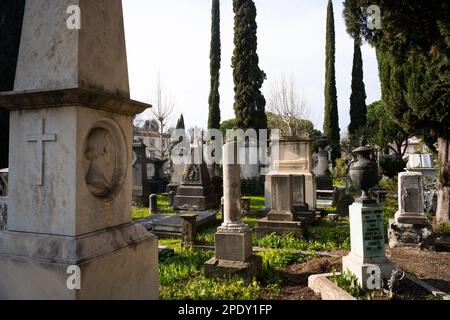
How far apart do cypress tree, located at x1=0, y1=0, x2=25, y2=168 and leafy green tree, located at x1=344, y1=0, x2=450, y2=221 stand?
45.0ft

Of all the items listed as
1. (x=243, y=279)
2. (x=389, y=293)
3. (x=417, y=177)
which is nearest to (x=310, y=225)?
(x=417, y=177)

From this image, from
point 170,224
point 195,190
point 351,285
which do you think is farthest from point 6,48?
point 351,285

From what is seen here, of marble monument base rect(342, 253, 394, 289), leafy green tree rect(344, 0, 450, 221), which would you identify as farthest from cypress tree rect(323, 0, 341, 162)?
marble monument base rect(342, 253, 394, 289)

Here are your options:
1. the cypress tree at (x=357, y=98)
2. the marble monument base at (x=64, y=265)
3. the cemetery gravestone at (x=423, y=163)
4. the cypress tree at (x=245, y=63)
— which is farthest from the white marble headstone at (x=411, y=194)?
the cypress tree at (x=357, y=98)

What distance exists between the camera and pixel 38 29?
251 cm

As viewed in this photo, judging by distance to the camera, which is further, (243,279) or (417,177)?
(417,177)

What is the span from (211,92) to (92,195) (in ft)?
96.9

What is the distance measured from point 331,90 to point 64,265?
3010cm

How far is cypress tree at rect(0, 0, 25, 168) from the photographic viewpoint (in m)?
13.5

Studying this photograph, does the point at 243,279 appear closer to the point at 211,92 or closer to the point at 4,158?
the point at 4,158

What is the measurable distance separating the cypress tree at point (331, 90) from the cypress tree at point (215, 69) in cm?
1044

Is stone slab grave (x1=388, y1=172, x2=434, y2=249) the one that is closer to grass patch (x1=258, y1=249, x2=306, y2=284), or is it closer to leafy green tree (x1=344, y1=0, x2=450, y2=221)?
leafy green tree (x1=344, y1=0, x2=450, y2=221)

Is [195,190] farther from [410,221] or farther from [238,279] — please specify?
[238,279]

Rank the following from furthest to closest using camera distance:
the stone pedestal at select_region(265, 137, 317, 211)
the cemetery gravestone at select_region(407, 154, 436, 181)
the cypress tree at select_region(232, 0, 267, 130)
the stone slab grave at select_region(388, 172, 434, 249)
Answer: the cypress tree at select_region(232, 0, 267, 130)
the cemetery gravestone at select_region(407, 154, 436, 181)
the stone pedestal at select_region(265, 137, 317, 211)
the stone slab grave at select_region(388, 172, 434, 249)
